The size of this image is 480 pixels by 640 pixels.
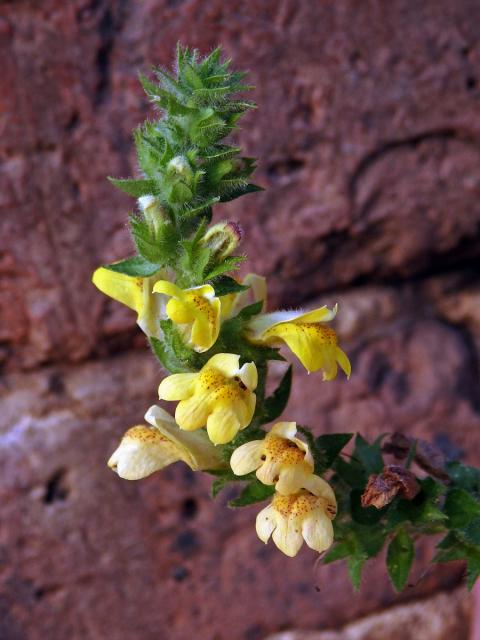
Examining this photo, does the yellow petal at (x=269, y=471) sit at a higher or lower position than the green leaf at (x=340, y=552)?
higher

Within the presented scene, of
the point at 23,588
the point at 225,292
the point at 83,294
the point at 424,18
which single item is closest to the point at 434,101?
the point at 424,18

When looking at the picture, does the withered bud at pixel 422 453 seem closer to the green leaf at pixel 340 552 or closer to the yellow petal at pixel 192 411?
the green leaf at pixel 340 552

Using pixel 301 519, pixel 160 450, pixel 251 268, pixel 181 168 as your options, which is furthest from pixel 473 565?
pixel 251 268

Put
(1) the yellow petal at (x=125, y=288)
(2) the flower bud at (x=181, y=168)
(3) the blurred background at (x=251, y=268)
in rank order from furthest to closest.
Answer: (3) the blurred background at (x=251, y=268), (1) the yellow petal at (x=125, y=288), (2) the flower bud at (x=181, y=168)

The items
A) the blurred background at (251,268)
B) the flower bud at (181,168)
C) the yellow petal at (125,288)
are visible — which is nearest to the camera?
the flower bud at (181,168)

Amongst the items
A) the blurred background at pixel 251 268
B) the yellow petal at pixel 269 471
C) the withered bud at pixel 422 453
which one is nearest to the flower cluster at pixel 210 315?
the yellow petal at pixel 269 471
